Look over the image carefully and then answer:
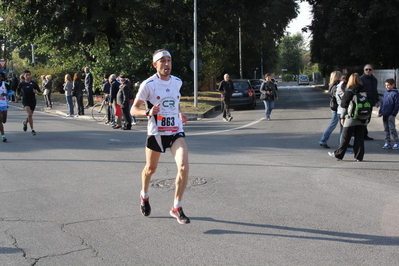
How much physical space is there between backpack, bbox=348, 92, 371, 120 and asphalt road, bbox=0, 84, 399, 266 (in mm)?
900

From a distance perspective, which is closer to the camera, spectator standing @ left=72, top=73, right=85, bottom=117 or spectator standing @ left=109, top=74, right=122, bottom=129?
spectator standing @ left=109, top=74, right=122, bottom=129

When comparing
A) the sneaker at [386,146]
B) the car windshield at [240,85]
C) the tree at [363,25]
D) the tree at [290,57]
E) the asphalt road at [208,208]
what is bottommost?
the asphalt road at [208,208]

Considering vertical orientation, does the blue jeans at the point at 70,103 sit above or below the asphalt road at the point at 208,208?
Result: above

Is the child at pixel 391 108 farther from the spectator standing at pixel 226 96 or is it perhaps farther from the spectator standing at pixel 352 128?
the spectator standing at pixel 226 96

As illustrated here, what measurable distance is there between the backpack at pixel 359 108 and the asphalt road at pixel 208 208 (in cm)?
90

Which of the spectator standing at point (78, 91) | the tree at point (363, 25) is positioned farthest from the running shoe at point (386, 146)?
the tree at point (363, 25)

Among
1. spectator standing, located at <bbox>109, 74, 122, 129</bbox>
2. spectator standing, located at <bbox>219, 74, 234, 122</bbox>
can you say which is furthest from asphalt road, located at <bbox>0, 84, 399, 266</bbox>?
spectator standing, located at <bbox>219, 74, 234, 122</bbox>

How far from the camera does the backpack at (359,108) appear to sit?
9.37m

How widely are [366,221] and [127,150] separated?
6926mm

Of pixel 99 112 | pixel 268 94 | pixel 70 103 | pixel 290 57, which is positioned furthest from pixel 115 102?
pixel 290 57

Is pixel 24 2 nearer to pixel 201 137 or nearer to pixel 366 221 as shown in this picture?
pixel 201 137

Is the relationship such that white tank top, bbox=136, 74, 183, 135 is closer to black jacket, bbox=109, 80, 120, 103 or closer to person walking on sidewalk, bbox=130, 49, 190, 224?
person walking on sidewalk, bbox=130, 49, 190, 224

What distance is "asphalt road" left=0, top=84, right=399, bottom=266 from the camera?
4555mm

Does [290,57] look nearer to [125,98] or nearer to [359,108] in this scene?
[125,98]
